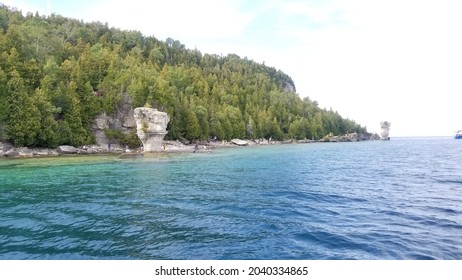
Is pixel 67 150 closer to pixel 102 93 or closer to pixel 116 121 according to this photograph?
pixel 116 121

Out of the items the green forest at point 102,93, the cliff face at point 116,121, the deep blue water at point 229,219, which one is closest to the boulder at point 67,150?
the green forest at point 102,93

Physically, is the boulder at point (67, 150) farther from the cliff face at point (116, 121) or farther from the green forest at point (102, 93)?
the cliff face at point (116, 121)

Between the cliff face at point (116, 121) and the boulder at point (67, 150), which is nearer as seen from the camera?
the boulder at point (67, 150)

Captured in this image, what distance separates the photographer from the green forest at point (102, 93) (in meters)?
60.6

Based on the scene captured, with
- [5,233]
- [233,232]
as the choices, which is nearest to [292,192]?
[233,232]

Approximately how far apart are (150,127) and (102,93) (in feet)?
85.0

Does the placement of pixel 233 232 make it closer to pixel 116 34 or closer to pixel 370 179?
pixel 370 179

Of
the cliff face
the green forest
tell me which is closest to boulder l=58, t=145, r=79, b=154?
the green forest

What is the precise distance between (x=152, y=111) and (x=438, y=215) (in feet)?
193

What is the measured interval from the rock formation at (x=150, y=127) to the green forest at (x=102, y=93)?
45.9ft

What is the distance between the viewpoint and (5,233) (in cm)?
1308

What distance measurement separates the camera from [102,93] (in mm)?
83000
